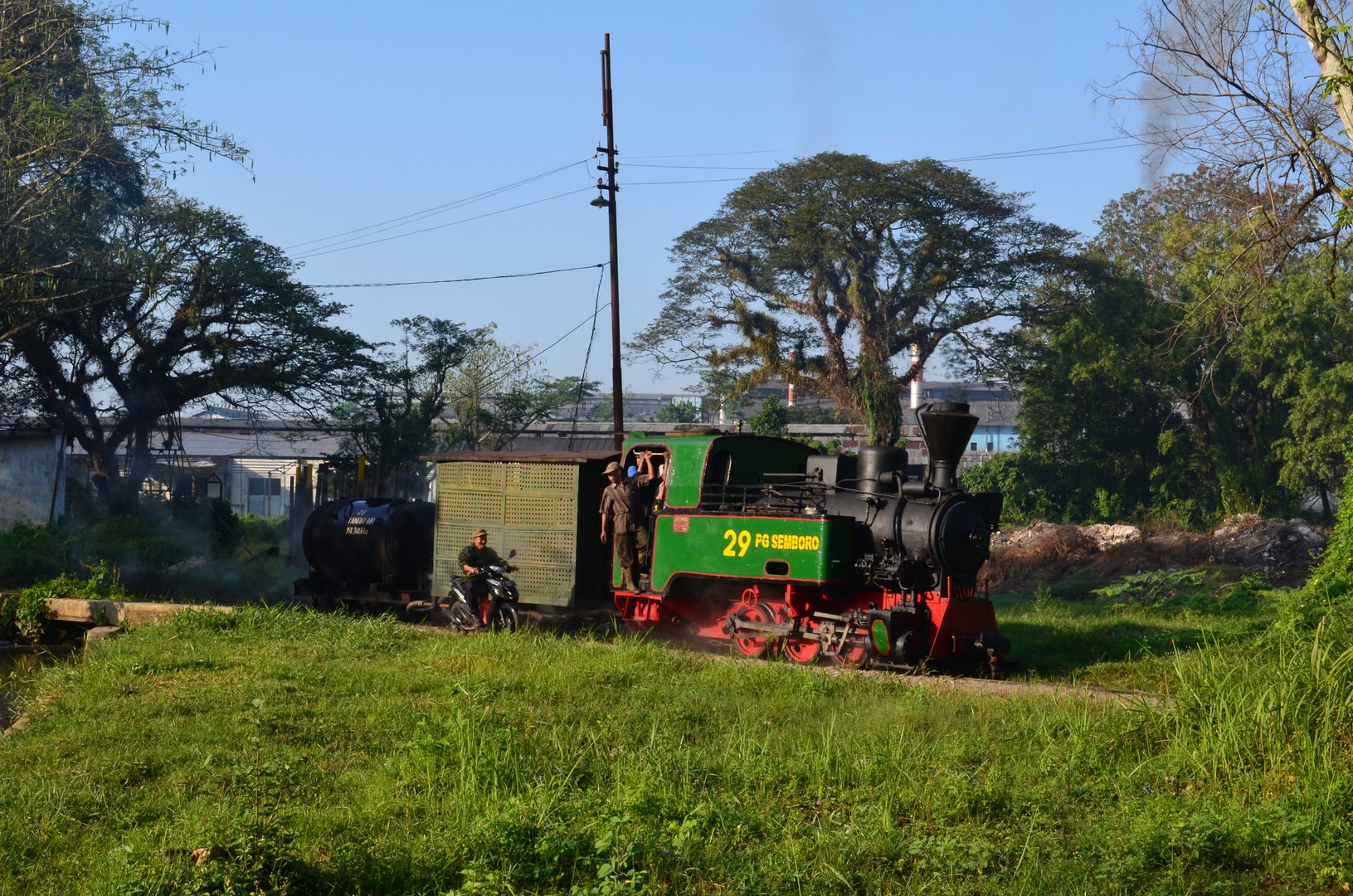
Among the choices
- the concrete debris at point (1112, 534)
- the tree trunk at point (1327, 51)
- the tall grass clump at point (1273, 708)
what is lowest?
the tall grass clump at point (1273, 708)

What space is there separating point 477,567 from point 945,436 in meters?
5.39

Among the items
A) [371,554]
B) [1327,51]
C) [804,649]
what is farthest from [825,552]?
[371,554]

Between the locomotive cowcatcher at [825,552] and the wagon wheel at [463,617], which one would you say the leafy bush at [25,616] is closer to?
the wagon wheel at [463,617]

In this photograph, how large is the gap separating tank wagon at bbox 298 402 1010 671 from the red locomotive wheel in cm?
2

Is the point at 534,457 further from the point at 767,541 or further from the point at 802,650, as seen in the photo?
the point at 802,650

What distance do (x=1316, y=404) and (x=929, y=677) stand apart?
A: 2098cm

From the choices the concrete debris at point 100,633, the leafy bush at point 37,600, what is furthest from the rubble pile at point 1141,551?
the leafy bush at point 37,600

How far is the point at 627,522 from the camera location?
12.2m

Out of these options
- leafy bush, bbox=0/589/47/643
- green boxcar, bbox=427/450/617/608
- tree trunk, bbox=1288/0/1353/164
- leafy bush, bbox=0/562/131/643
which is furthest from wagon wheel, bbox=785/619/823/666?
leafy bush, bbox=0/589/47/643

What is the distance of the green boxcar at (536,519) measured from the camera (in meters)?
12.7

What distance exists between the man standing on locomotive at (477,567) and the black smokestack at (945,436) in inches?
192

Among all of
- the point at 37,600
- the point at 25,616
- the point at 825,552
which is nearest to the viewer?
the point at 825,552

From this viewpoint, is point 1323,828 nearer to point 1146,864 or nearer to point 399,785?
point 1146,864

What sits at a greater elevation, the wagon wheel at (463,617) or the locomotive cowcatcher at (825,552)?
the locomotive cowcatcher at (825,552)
